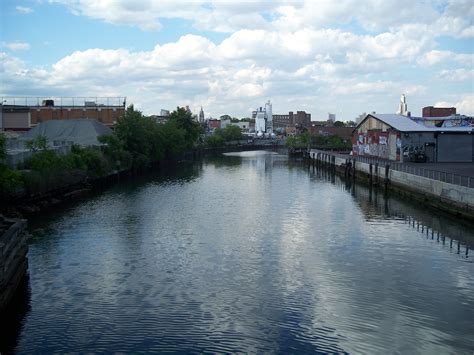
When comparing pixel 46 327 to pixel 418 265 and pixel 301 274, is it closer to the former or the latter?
pixel 301 274

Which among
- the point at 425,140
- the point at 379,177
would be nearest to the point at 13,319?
the point at 379,177

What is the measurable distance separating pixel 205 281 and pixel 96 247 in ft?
27.8

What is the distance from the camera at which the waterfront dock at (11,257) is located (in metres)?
17.5

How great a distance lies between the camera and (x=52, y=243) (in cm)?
2844

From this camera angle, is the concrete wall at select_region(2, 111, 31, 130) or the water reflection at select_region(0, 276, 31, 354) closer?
the water reflection at select_region(0, 276, 31, 354)

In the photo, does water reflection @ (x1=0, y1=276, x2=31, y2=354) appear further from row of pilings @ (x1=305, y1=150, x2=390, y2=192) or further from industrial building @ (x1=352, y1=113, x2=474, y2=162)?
industrial building @ (x1=352, y1=113, x2=474, y2=162)

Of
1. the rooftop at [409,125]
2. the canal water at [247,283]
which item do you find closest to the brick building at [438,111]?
the rooftop at [409,125]

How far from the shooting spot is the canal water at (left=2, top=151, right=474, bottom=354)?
15961 millimetres

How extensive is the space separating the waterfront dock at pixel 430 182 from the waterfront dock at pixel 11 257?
25390 millimetres

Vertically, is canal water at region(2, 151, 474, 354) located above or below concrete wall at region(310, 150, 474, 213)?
below

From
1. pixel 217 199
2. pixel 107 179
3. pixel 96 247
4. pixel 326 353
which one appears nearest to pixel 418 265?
pixel 326 353

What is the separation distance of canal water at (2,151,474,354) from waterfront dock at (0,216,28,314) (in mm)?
638

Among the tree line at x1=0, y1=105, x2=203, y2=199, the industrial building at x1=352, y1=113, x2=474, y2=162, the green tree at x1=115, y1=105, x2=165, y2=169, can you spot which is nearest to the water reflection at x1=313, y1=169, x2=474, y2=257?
the industrial building at x1=352, y1=113, x2=474, y2=162

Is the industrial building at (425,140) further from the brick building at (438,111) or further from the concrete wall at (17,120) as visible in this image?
the concrete wall at (17,120)
